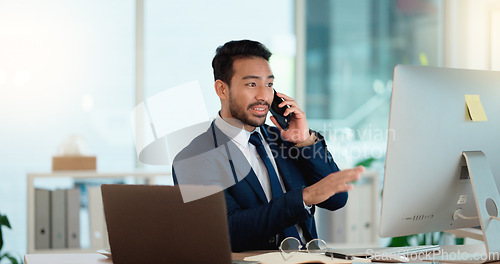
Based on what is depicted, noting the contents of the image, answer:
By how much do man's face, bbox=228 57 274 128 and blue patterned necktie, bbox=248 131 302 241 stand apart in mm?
56

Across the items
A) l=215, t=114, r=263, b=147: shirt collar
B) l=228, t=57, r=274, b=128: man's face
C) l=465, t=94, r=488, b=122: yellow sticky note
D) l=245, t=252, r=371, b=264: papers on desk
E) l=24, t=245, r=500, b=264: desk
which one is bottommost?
l=24, t=245, r=500, b=264: desk

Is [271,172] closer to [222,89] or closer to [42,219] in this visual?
[222,89]

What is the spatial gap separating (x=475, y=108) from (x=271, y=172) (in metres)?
0.77

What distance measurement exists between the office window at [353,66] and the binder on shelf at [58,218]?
1.77m

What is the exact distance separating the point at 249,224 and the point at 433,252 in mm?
551

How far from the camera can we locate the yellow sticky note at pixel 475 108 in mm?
1459

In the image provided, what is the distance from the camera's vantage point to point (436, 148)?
4.69 ft

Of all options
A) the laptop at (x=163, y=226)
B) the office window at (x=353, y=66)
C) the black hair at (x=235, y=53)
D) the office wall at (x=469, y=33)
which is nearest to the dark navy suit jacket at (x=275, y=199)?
the black hair at (x=235, y=53)

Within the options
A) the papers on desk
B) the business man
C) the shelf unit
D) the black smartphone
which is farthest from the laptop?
the shelf unit

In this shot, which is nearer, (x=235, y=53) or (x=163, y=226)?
(x=163, y=226)

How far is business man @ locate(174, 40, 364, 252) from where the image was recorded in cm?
193

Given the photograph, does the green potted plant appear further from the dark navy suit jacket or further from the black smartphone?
the black smartphone

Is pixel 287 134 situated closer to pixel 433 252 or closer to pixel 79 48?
pixel 433 252

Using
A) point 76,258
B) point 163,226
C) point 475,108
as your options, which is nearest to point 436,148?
point 475,108
